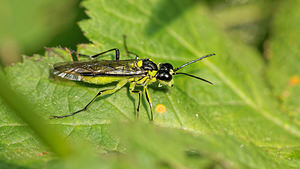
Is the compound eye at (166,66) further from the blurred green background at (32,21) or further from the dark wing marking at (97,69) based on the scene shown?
the blurred green background at (32,21)

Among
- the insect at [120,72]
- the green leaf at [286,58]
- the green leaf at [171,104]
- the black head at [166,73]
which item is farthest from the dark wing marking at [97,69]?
the green leaf at [286,58]

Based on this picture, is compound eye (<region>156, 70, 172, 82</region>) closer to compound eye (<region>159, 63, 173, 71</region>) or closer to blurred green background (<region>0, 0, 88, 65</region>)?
Answer: compound eye (<region>159, 63, 173, 71</region>)

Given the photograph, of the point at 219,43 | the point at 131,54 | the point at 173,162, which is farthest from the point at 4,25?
the point at 173,162

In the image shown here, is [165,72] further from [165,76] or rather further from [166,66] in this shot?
[166,66]

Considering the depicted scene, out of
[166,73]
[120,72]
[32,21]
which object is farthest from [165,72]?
[32,21]

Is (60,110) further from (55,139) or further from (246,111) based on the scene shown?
(246,111)

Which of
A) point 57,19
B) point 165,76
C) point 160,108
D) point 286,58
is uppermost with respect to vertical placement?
point 57,19
